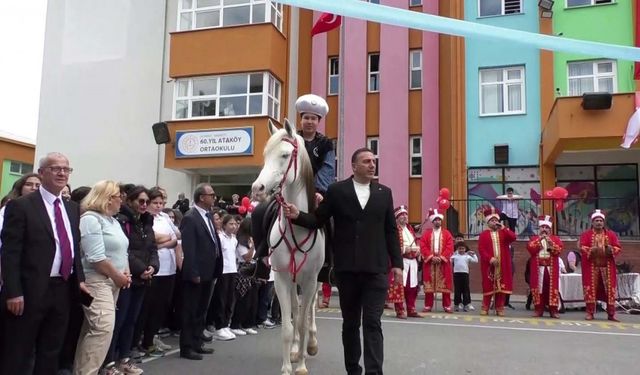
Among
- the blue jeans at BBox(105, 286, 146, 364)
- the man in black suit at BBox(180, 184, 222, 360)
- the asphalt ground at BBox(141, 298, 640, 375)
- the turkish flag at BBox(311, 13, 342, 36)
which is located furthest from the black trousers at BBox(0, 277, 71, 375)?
the turkish flag at BBox(311, 13, 342, 36)

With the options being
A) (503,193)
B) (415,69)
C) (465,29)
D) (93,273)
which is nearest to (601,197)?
(503,193)

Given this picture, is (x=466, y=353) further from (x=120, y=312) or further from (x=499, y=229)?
(x=499, y=229)

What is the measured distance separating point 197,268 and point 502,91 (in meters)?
16.6

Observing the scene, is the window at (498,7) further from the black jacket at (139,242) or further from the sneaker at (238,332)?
the black jacket at (139,242)

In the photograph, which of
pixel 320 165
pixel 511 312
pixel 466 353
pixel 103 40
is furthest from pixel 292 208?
pixel 103 40

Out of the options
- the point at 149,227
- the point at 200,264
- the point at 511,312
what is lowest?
the point at 511,312

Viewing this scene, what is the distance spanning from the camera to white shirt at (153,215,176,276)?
6.95 m

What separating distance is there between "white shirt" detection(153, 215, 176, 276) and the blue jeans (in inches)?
27.8

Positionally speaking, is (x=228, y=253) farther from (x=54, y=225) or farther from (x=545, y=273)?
(x=545, y=273)

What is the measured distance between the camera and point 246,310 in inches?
365

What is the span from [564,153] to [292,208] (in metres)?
16.5

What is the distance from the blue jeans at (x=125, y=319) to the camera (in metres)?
5.93

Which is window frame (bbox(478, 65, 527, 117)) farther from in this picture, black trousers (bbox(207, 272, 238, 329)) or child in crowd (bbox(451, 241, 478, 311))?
black trousers (bbox(207, 272, 238, 329))

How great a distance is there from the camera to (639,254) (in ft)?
54.1
